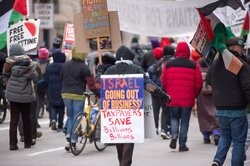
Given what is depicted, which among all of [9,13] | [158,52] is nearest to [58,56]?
[158,52]

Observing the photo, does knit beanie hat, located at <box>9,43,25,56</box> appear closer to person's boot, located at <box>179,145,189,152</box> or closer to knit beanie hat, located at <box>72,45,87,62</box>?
knit beanie hat, located at <box>72,45,87,62</box>

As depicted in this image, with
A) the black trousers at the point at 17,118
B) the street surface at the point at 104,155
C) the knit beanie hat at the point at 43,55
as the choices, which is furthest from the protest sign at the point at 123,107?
the knit beanie hat at the point at 43,55

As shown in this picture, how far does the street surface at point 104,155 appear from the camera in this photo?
9.55 m

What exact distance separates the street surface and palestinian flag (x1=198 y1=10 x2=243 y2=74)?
92.4 inches

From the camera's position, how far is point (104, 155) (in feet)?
34.3

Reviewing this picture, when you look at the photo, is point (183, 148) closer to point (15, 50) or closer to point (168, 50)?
point (168, 50)

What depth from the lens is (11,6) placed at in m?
11.2

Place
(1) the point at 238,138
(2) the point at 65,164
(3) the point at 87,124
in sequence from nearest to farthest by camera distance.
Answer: (1) the point at 238,138, (2) the point at 65,164, (3) the point at 87,124

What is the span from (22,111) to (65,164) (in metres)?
1.97

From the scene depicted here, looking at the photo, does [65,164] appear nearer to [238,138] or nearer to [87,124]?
[87,124]

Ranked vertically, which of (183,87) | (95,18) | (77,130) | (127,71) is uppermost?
(95,18)

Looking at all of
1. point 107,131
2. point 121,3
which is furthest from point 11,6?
point 107,131

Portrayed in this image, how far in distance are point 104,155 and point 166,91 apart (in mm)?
1740

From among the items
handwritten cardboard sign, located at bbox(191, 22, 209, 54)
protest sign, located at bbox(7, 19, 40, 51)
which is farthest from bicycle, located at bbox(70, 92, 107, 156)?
handwritten cardboard sign, located at bbox(191, 22, 209, 54)
